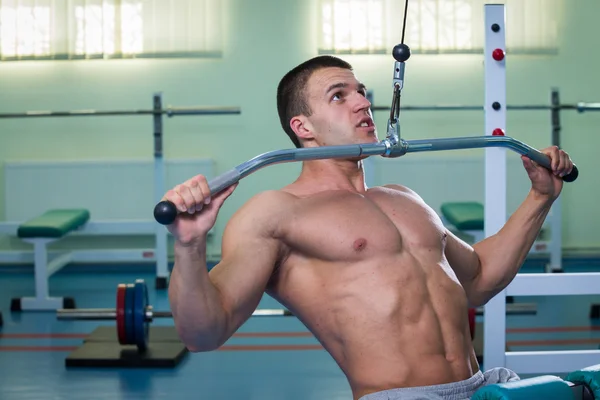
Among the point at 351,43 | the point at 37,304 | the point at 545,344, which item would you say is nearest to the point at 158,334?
the point at 37,304

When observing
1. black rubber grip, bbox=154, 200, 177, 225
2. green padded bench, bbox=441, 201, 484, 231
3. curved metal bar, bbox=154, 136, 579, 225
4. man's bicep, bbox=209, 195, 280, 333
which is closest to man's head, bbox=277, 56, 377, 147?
curved metal bar, bbox=154, 136, 579, 225

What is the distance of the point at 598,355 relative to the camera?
3.01 metres

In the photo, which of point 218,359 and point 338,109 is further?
point 218,359

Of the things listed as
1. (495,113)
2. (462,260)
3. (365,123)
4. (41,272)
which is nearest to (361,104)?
(365,123)

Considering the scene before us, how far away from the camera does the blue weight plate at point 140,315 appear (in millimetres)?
3672

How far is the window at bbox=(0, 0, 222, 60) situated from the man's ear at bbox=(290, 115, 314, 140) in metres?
3.97

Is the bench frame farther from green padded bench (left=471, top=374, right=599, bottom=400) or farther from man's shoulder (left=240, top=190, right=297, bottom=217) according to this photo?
green padded bench (left=471, top=374, right=599, bottom=400)

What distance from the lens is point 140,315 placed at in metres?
3.68

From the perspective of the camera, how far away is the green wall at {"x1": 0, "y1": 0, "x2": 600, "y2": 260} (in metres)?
5.96

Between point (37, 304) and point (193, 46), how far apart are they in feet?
6.93

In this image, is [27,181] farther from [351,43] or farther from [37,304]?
[351,43]

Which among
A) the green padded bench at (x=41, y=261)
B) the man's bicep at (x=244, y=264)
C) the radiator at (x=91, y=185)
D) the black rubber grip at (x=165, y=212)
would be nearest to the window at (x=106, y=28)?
the radiator at (x=91, y=185)

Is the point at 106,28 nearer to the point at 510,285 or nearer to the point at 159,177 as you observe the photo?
the point at 159,177

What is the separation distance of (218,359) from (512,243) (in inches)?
81.0
